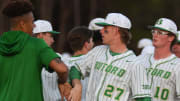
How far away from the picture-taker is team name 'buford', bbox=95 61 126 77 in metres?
5.29

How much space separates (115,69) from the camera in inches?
211

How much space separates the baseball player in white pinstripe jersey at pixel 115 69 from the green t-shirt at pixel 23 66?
1.11 m

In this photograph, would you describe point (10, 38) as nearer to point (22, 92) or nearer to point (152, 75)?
point (22, 92)

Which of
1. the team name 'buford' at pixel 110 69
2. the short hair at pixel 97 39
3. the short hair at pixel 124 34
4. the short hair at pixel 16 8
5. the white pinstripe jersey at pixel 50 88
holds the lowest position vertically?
the white pinstripe jersey at pixel 50 88

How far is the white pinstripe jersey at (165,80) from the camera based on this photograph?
5.98 meters

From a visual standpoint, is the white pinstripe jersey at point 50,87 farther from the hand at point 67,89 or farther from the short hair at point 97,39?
the hand at point 67,89

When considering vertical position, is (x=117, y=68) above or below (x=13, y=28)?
below

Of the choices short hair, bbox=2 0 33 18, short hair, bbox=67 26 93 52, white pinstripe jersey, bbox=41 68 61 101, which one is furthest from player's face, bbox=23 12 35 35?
short hair, bbox=67 26 93 52

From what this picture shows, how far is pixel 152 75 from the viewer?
6.16 metres

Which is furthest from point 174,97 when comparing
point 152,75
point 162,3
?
point 162,3

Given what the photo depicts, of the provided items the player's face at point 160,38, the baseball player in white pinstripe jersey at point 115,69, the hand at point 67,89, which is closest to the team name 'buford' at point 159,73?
the player's face at point 160,38

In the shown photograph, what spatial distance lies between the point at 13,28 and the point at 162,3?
24.2 meters

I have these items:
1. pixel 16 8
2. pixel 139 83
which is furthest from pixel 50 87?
pixel 16 8

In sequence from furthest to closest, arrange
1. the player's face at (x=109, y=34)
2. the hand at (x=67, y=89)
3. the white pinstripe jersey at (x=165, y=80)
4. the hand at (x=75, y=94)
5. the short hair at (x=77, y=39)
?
1. the short hair at (x=77, y=39)
2. the white pinstripe jersey at (x=165, y=80)
3. the player's face at (x=109, y=34)
4. the hand at (x=75, y=94)
5. the hand at (x=67, y=89)
